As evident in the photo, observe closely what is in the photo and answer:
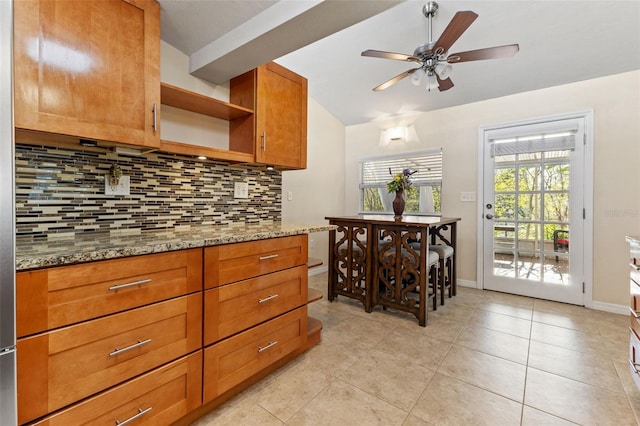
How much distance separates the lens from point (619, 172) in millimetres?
2623

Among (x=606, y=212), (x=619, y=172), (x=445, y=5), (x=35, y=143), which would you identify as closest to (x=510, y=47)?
(x=445, y=5)

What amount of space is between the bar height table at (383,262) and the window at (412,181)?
73 centimetres

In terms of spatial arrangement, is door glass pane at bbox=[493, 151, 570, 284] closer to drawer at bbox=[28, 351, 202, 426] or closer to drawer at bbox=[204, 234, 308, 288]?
drawer at bbox=[204, 234, 308, 288]

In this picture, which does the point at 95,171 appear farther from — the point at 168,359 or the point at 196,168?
the point at 168,359

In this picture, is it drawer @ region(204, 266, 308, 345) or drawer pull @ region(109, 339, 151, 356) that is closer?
drawer pull @ region(109, 339, 151, 356)

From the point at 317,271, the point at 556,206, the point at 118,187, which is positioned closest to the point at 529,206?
the point at 556,206

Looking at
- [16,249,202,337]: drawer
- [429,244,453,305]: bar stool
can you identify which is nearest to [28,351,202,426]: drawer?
[16,249,202,337]: drawer

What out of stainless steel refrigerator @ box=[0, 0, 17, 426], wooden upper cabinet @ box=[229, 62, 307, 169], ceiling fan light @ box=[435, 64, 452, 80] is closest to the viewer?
stainless steel refrigerator @ box=[0, 0, 17, 426]

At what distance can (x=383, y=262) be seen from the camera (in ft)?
8.79

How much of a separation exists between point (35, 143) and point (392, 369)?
2.30m

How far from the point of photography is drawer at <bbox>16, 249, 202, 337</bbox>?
861 millimetres

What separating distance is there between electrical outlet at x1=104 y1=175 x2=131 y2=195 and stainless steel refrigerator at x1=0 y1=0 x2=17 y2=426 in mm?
878

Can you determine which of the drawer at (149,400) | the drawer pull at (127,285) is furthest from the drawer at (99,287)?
the drawer at (149,400)

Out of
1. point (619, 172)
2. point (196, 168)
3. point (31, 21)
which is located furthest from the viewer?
point (619, 172)
